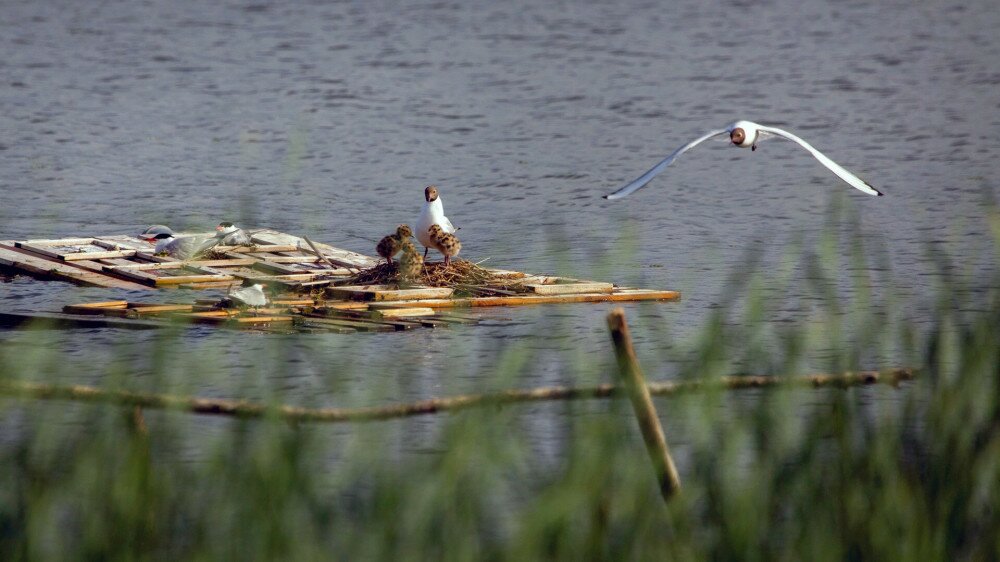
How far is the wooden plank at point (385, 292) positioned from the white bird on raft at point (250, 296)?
67 cm

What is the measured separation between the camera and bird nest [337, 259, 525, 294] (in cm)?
1430

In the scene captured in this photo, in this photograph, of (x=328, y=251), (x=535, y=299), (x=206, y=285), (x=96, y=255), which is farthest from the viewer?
(x=328, y=251)

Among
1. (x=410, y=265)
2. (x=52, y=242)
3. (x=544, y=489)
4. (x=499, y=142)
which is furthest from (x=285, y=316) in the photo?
(x=499, y=142)

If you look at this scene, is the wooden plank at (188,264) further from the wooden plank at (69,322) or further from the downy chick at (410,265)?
the downy chick at (410,265)

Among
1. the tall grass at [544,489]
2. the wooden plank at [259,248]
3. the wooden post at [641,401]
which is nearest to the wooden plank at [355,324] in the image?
the wooden plank at [259,248]

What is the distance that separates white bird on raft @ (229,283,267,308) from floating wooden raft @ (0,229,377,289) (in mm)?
696

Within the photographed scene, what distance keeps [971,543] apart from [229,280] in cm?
883

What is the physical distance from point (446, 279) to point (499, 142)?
14.1 meters

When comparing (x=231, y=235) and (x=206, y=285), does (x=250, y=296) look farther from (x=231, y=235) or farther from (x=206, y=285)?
(x=231, y=235)

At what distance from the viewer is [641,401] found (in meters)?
6.66

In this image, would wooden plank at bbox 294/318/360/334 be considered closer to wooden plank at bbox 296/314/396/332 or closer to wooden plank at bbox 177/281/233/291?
wooden plank at bbox 296/314/396/332

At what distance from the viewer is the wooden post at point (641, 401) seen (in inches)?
260

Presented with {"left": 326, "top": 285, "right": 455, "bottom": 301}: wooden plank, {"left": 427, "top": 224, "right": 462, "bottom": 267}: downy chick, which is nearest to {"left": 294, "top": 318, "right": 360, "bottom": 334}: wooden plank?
{"left": 326, "top": 285, "right": 455, "bottom": 301}: wooden plank

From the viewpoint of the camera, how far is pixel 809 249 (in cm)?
1847
